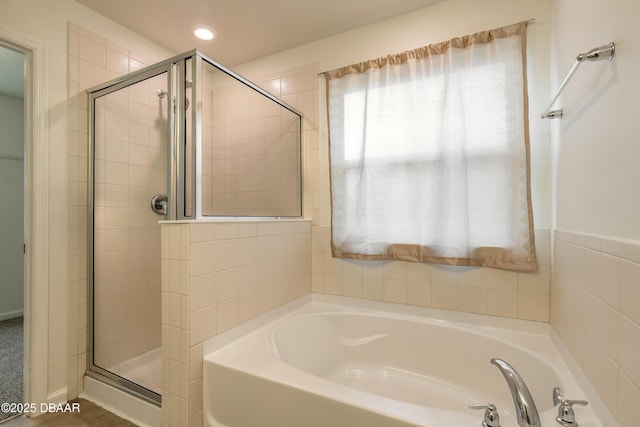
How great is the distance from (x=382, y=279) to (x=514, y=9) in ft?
5.86

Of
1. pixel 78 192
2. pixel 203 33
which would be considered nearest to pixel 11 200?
pixel 78 192

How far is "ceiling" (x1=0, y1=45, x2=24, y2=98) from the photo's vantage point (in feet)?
7.27

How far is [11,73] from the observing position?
100 inches

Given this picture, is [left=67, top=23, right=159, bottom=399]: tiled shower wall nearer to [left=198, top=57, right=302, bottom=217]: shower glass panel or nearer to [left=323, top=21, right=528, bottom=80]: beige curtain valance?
[left=198, top=57, right=302, bottom=217]: shower glass panel

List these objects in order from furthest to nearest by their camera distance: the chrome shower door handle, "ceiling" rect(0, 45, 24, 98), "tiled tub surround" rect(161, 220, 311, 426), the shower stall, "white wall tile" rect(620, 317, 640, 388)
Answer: "ceiling" rect(0, 45, 24, 98), the chrome shower door handle, the shower stall, "tiled tub surround" rect(161, 220, 311, 426), "white wall tile" rect(620, 317, 640, 388)

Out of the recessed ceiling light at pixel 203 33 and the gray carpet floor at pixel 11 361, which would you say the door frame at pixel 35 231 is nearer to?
the gray carpet floor at pixel 11 361

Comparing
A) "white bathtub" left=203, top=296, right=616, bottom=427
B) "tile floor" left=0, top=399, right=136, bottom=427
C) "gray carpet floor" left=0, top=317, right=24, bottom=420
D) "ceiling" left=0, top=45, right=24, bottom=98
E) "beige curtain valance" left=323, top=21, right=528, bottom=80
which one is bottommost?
"tile floor" left=0, top=399, right=136, bottom=427

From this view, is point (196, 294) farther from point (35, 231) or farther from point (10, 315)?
point (10, 315)

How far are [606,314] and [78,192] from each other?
2.57m

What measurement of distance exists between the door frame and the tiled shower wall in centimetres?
12

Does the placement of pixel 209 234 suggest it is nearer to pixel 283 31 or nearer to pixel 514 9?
pixel 283 31

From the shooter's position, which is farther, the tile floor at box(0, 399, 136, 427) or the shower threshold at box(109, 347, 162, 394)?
the shower threshold at box(109, 347, 162, 394)

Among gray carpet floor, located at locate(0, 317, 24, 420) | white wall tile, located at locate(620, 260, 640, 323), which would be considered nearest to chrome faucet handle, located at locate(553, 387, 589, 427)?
white wall tile, located at locate(620, 260, 640, 323)

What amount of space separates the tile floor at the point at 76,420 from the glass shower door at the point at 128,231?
0.58 ft
